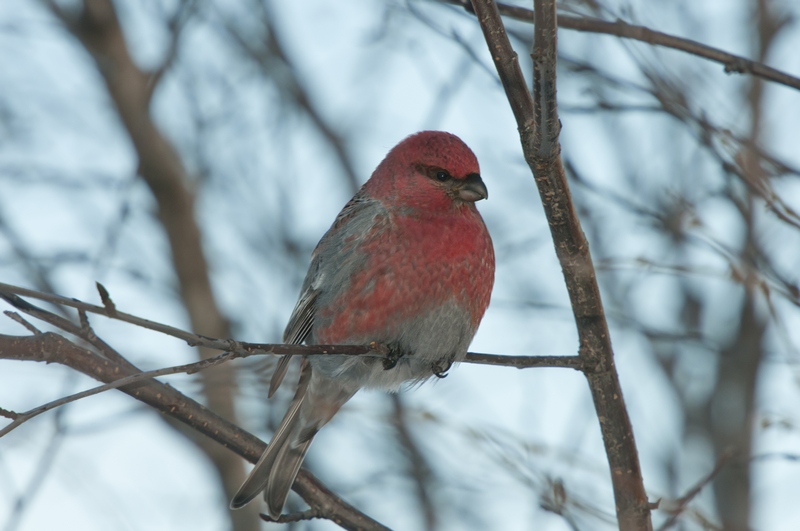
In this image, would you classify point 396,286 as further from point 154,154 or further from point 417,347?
point 154,154

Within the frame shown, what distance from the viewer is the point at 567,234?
9.49 feet

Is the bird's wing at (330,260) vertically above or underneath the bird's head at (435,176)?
underneath

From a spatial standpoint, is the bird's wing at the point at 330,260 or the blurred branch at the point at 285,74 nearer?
the bird's wing at the point at 330,260

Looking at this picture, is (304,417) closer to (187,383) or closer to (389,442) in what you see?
(187,383)

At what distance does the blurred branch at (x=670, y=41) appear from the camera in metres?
3.31

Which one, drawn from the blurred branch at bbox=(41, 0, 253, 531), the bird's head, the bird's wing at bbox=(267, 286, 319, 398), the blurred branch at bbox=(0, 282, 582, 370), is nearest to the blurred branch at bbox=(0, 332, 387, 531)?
the blurred branch at bbox=(0, 282, 582, 370)

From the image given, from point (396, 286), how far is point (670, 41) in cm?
150

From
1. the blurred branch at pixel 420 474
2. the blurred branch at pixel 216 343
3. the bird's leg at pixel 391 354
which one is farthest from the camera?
the blurred branch at pixel 420 474

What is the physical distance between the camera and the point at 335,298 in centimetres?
406

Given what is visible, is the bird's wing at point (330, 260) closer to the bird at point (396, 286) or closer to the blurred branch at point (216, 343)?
the bird at point (396, 286)

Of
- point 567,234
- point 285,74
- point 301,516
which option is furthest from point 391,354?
point 285,74

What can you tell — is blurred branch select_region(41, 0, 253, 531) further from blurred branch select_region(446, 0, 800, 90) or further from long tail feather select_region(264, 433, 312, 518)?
blurred branch select_region(446, 0, 800, 90)

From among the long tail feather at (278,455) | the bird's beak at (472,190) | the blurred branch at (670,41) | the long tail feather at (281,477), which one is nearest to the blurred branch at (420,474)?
the long tail feather at (278,455)

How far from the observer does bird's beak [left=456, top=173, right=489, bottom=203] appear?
4043mm
